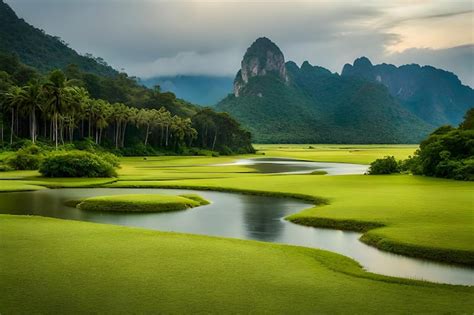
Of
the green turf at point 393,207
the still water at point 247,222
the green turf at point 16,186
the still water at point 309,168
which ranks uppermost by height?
the still water at point 309,168

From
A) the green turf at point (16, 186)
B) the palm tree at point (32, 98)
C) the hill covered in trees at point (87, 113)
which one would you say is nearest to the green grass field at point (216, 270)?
the green turf at point (16, 186)

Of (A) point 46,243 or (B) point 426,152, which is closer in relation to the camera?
(A) point 46,243

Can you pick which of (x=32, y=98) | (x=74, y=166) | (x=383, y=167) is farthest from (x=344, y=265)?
(x=32, y=98)

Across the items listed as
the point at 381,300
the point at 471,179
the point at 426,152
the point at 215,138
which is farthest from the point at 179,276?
the point at 215,138

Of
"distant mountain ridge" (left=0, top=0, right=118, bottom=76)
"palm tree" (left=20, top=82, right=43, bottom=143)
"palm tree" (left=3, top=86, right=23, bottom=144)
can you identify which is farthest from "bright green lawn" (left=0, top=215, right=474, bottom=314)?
"distant mountain ridge" (left=0, top=0, right=118, bottom=76)

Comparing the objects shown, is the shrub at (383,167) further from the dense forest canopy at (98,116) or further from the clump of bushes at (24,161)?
the dense forest canopy at (98,116)

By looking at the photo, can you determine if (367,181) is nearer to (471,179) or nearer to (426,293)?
(471,179)
